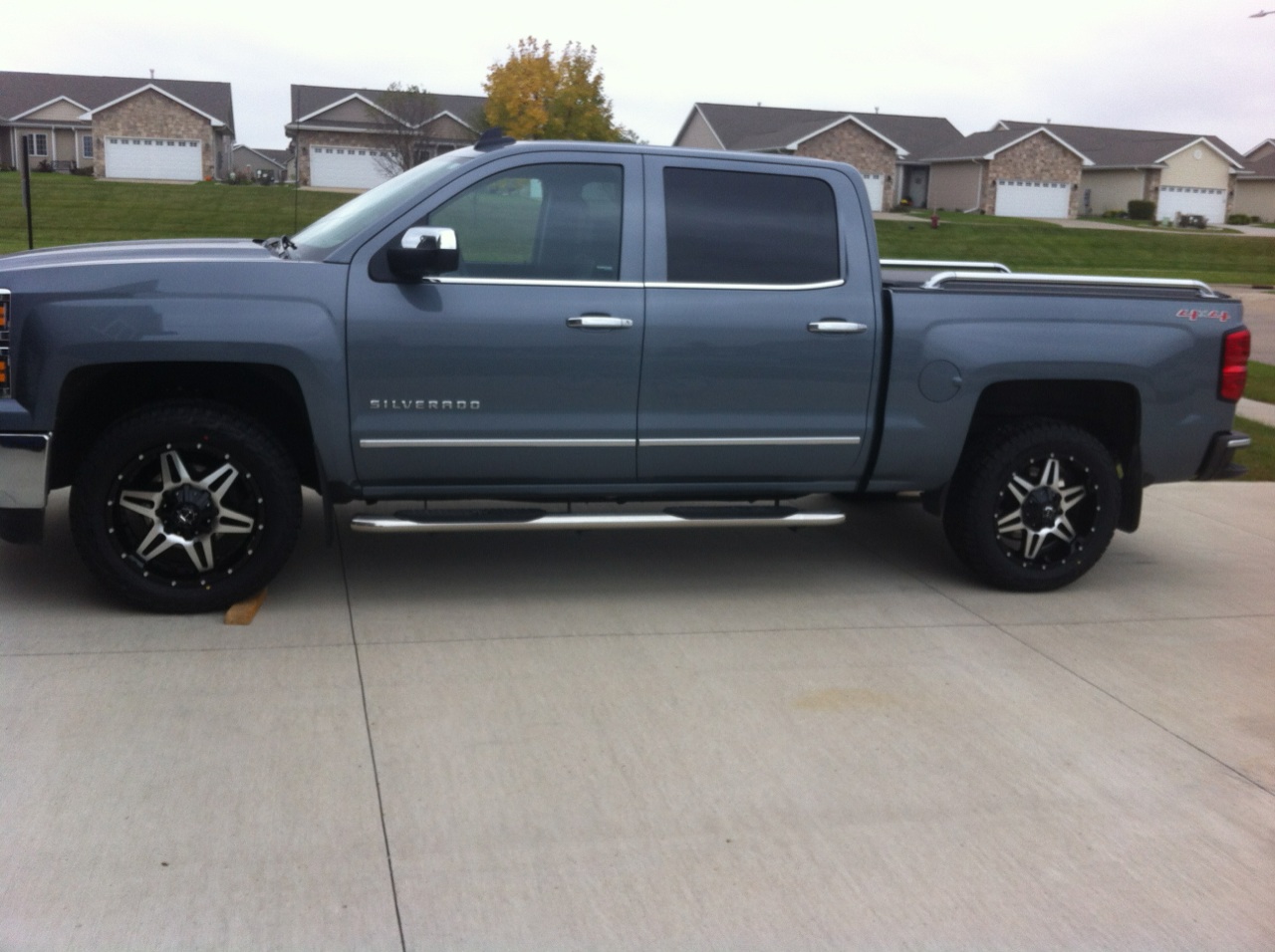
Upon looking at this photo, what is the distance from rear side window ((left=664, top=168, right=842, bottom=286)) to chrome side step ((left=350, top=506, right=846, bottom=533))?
1.03 metres

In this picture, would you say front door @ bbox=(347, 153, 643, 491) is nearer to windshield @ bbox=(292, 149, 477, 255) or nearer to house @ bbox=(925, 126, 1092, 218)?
windshield @ bbox=(292, 149, 477, 255)

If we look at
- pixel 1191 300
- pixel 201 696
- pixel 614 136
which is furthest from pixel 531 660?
pixel 614 136

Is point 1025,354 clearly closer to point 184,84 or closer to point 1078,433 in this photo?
point 1078,433

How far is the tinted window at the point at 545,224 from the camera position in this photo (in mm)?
5805

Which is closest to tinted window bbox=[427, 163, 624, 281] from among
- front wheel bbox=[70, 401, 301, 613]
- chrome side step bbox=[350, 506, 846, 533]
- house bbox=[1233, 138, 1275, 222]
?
chrome side step bbox=[350, 506, 846, 533]

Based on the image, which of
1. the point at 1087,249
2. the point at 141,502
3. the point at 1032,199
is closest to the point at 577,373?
the point at 141,502

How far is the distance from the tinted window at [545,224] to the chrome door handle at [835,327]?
2.94 ft

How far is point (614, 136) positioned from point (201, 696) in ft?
173

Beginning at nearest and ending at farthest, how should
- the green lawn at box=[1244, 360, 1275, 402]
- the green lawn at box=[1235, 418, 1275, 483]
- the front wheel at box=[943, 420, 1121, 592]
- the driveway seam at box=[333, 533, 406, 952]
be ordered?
the driveway seam at box=[333, 533, 406, 952] < the front wheel at box=[943, 420, 1121, 592] < the green lawn at box=[1235, 418, 1275, 483] < the green lawn at box=[1244, 360, 1275, 402]

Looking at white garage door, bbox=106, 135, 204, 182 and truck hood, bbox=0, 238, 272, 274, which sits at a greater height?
white garage door, bbox=106, 135, 204, 182

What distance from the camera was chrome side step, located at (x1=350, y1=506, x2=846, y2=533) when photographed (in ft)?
18.5

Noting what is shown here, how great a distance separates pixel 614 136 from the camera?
2188 inches

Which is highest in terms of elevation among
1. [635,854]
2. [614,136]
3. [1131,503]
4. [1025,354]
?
[614,136]

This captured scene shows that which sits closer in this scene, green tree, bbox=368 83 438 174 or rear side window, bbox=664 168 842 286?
rear side window, bbox=664 168 842 286
